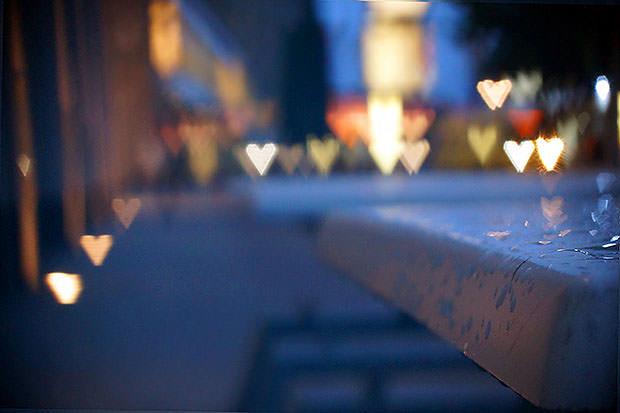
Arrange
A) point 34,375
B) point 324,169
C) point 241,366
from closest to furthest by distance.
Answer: point 34,375, point 241,366, point 324,169

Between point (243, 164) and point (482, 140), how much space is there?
2.53 feet

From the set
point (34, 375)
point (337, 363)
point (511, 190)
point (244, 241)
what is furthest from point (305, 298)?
point (34, 375)

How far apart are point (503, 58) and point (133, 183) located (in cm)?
123

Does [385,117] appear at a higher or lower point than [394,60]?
lower

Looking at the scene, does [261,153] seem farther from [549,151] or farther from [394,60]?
[549,151]

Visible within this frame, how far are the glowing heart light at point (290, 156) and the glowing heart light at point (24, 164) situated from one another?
2.11 ft

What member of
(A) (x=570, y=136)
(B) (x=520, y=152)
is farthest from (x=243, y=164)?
(A) (x=570, y=136)

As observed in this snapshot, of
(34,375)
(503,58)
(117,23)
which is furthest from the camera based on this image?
(503,58)

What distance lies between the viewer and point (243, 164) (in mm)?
2107

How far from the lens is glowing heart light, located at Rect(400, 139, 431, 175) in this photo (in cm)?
235

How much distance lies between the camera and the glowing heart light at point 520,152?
195 centimetres

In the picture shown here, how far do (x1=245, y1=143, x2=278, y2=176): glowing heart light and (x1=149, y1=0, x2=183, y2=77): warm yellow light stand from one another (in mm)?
308

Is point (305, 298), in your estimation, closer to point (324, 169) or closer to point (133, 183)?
point (324, 169)

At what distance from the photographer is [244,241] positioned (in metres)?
2.54
